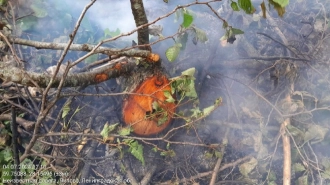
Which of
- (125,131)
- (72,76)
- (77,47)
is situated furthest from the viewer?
(125,131)

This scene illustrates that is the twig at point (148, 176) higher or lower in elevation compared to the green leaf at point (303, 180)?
higher

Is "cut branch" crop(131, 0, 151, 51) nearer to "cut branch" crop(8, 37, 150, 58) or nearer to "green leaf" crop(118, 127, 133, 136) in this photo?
"cut branch" crop(8, 37, 150, 58)

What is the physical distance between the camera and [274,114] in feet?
9.95

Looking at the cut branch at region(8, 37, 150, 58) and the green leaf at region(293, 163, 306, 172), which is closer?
the cut branch at region(8, 37, 150, 58)

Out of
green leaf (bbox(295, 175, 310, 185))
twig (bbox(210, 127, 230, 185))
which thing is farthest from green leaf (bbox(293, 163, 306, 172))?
twig (bbox(210, 127, 230, 185))

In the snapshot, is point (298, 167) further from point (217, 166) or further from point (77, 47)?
point (77, 47)

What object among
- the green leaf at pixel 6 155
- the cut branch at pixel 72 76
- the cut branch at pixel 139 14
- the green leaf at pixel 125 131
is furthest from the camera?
the green leaf at pixel 6 155

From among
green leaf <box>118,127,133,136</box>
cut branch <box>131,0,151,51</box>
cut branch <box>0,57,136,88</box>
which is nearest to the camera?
cut branch <box>0,57,136,88</box>

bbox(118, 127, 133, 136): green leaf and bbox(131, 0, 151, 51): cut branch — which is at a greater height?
bbox(131, 0, 151, 51): cut branch

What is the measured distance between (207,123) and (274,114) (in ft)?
2.40

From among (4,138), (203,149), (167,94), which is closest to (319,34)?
(203,149)

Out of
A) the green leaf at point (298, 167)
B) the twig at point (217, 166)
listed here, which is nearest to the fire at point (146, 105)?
the twig at point (217, 166)

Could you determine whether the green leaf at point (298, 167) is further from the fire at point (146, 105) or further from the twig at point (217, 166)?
the fire at point (146, 105)

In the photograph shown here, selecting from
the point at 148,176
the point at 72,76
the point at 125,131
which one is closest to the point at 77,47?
the point at 72,76
